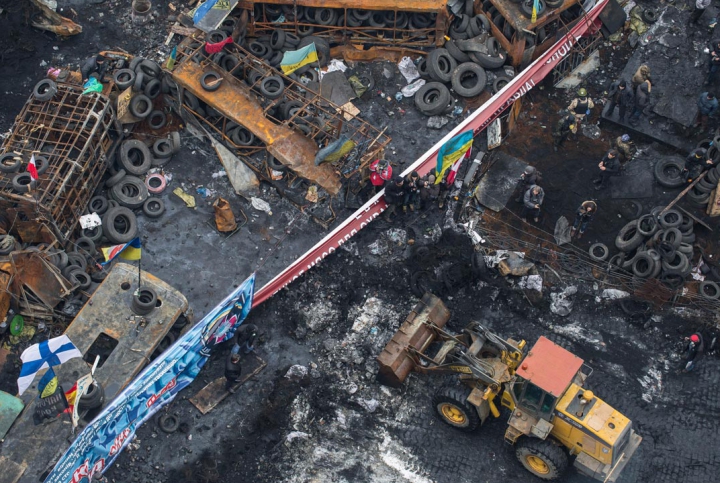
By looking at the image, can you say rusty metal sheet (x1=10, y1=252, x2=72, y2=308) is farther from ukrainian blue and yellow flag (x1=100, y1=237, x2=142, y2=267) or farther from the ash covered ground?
the ash covered ground

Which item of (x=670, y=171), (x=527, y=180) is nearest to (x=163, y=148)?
(x=527, y=180)

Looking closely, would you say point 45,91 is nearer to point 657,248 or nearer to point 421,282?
point 421,282

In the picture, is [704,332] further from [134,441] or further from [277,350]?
[134,441]

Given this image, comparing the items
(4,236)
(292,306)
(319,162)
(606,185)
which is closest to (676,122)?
(606,185)

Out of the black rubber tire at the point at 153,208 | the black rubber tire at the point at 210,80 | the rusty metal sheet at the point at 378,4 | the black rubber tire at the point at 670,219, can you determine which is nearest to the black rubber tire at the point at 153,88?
the black rubber tire at the point at 210,80

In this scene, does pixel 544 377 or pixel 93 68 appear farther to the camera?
pixel 93 68

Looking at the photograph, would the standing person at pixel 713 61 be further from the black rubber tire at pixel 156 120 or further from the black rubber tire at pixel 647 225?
the black rubber tire at pixel 156 120

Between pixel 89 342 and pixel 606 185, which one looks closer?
pixel 89 342
